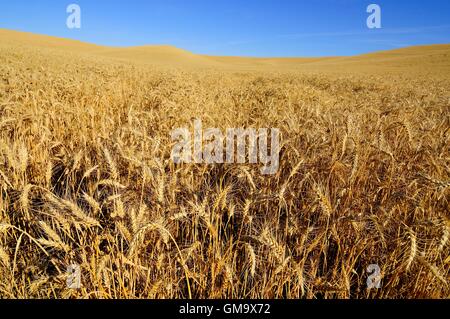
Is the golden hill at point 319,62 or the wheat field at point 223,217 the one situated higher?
the golden hill at point 319,62

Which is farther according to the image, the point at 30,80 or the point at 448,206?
the point at 30,80

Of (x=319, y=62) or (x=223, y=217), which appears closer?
(x=223, y=217)

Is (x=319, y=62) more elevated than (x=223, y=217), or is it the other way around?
(x=319, y=62)

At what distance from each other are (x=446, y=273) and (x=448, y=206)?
1.73 ft

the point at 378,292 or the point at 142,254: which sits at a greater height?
the point at 142,254

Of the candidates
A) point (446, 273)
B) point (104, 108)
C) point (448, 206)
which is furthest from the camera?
point (104, 108)

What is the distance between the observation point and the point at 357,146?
7.18 feet

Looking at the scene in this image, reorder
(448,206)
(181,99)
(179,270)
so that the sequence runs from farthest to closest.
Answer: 1. (181,99)
2. (448,206)
3. (179,270)

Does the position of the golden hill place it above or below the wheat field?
above

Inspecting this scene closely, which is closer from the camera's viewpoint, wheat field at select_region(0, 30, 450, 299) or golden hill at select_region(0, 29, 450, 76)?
wheat field at select_region(0, 30, 450, 299)

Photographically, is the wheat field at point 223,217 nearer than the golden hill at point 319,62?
Yes
